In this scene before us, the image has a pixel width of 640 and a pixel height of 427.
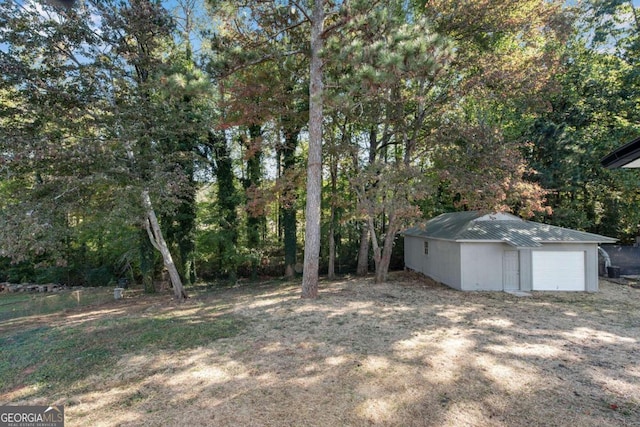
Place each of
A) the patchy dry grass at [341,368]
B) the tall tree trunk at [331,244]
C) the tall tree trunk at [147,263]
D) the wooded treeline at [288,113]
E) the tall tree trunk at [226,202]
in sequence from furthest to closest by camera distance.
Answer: the tall tree trunk at [331,244]
the tall tree trunk at [226,202]
the tall tree trunk at [147,263]
the wooded treeline at [288,113]
the patchy dry grass at [341,368]

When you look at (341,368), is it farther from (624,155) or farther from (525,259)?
(525,259)

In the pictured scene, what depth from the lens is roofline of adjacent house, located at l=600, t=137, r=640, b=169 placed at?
3.26 m

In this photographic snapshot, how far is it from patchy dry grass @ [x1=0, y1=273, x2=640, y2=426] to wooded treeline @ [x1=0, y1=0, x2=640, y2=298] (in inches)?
116

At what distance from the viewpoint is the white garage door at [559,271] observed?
1005 centimetres

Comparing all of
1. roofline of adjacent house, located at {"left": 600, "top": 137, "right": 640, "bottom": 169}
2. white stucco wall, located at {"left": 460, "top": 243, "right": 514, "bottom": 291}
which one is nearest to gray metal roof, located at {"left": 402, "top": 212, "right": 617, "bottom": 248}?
white stucco wall, located at {"left": 460, "top": 243, "right": 514, "bottom": 291}

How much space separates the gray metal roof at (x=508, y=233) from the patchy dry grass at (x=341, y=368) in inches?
112

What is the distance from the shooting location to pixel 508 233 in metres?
10.2

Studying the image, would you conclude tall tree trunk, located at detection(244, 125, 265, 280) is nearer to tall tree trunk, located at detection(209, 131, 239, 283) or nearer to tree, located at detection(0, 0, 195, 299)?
tall tree trunk, located at detection(209, 131, 239, 283)

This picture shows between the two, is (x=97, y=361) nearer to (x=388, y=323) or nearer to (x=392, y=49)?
(x=388, y=323)

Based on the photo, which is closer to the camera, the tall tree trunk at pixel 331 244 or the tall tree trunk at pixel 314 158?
the tall tree trunk at pixel 314 158

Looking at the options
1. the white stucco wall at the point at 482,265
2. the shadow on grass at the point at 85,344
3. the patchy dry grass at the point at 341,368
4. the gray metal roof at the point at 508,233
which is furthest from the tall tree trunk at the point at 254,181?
the white stucco wall at the point at 482,265

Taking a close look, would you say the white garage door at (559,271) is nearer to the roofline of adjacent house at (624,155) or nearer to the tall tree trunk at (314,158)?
the tall tree trunk at (314,158)

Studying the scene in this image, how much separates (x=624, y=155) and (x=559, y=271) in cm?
830

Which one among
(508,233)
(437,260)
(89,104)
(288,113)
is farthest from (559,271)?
(89,104)
